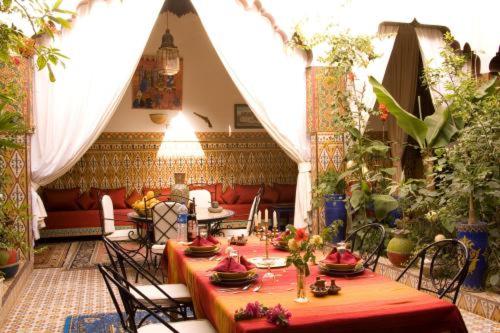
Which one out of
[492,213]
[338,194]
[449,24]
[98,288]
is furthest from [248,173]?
[492,213]

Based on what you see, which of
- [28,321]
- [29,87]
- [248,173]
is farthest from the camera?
[248,173]

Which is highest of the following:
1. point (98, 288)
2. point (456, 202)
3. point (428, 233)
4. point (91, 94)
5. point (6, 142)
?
point (91, 94)

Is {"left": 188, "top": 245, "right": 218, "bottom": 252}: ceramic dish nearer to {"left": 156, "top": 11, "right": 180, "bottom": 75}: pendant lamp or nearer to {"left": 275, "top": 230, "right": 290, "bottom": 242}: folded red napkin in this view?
{"left": 275, "top": 230, "right": 290, "bottom": 242}: folded red napkin

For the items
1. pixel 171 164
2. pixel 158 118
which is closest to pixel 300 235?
pixel 158 118

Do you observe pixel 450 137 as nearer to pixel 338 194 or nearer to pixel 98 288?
pixel 338 194

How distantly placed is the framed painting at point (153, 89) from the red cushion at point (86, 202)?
1.93 m

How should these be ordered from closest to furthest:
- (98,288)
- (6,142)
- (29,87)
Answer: (6,142) < (98,288) < (29,87)

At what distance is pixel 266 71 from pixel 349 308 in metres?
5.23

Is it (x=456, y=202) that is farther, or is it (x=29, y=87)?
(x=29, y=87)

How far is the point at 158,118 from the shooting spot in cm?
1027

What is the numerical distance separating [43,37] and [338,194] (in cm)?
429

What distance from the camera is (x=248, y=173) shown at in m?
11.0

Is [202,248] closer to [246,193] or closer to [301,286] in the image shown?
[301,286]

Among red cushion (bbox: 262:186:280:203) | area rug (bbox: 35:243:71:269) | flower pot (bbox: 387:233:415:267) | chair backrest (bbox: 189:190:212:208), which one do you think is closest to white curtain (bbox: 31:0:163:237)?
area rug (bbox: 35:243:71:269)
